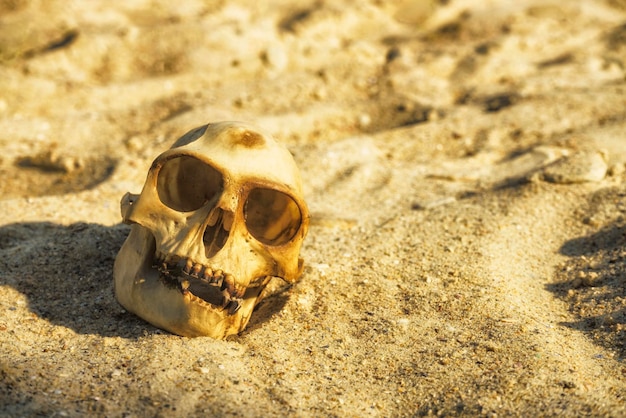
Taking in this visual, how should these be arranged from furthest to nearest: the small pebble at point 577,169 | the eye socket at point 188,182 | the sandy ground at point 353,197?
the small pebble at point 577,169 → the eye socket at point 188,182 → the sandy ground at point 353,197

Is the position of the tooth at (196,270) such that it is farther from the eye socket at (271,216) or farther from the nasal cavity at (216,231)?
the eye socket at (271,216)

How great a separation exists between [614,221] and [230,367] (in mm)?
2309

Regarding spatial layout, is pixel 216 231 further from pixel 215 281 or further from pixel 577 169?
pixel 577 169

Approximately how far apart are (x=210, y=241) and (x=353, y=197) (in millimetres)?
1737

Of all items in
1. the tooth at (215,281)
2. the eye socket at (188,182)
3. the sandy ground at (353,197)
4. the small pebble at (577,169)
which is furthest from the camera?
the small pebble at (577,169)

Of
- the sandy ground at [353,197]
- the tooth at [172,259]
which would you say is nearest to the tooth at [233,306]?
the sandy ground at [353,197]

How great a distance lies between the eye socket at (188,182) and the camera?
3121 mm

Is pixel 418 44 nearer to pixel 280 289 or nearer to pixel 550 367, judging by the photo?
pixel 280 289

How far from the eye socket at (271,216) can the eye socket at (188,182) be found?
18cm

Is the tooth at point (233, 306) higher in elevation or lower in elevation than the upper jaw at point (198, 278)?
Answer: lower

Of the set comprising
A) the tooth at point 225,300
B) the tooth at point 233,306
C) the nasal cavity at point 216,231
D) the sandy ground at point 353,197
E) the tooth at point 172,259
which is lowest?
the sandy ground at point 353,197

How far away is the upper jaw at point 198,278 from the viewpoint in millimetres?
2803

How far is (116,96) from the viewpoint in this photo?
5754 millimetres

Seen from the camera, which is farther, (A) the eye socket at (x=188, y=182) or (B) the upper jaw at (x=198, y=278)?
(A) the eye socket at (x=188, y=182)
